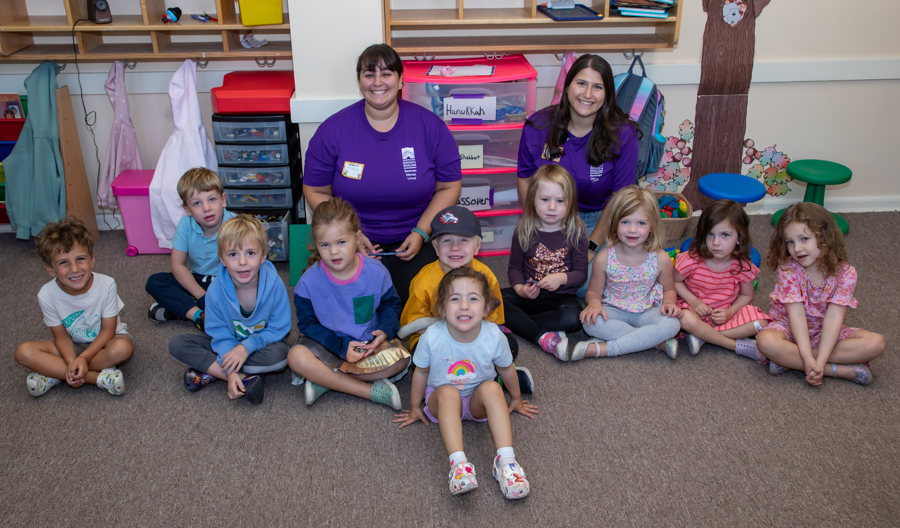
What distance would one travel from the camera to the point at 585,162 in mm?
2689

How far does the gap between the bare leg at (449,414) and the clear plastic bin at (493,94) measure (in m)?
1.44

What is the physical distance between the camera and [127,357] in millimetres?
2271

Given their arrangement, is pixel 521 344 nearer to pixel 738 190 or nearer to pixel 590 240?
pixel 590 240

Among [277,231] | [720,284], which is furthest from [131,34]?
[720,284]

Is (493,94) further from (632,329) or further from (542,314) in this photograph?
(632,329)

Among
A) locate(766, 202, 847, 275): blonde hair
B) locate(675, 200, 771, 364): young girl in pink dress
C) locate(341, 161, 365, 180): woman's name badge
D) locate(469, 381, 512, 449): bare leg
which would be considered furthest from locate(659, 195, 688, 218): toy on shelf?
locate(469, 381, 512, 449): bare leg

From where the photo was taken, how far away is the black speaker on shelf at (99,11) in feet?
9.64

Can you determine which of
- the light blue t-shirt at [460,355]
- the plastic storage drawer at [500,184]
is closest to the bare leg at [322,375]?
the light blue t-shirt at [460,355]

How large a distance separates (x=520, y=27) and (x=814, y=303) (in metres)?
1.90

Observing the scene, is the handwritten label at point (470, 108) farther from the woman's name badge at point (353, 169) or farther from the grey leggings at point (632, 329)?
the grey leggings at point (632, 329)

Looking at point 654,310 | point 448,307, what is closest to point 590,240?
point 654,310

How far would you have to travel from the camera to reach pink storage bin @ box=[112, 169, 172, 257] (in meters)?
3.10

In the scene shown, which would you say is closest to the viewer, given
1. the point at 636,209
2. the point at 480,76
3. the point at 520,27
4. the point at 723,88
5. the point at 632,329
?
the point at 636,209

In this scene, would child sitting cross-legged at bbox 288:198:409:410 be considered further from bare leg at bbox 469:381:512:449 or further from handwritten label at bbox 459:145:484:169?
handwritten label at bbox 459:145:484:169
